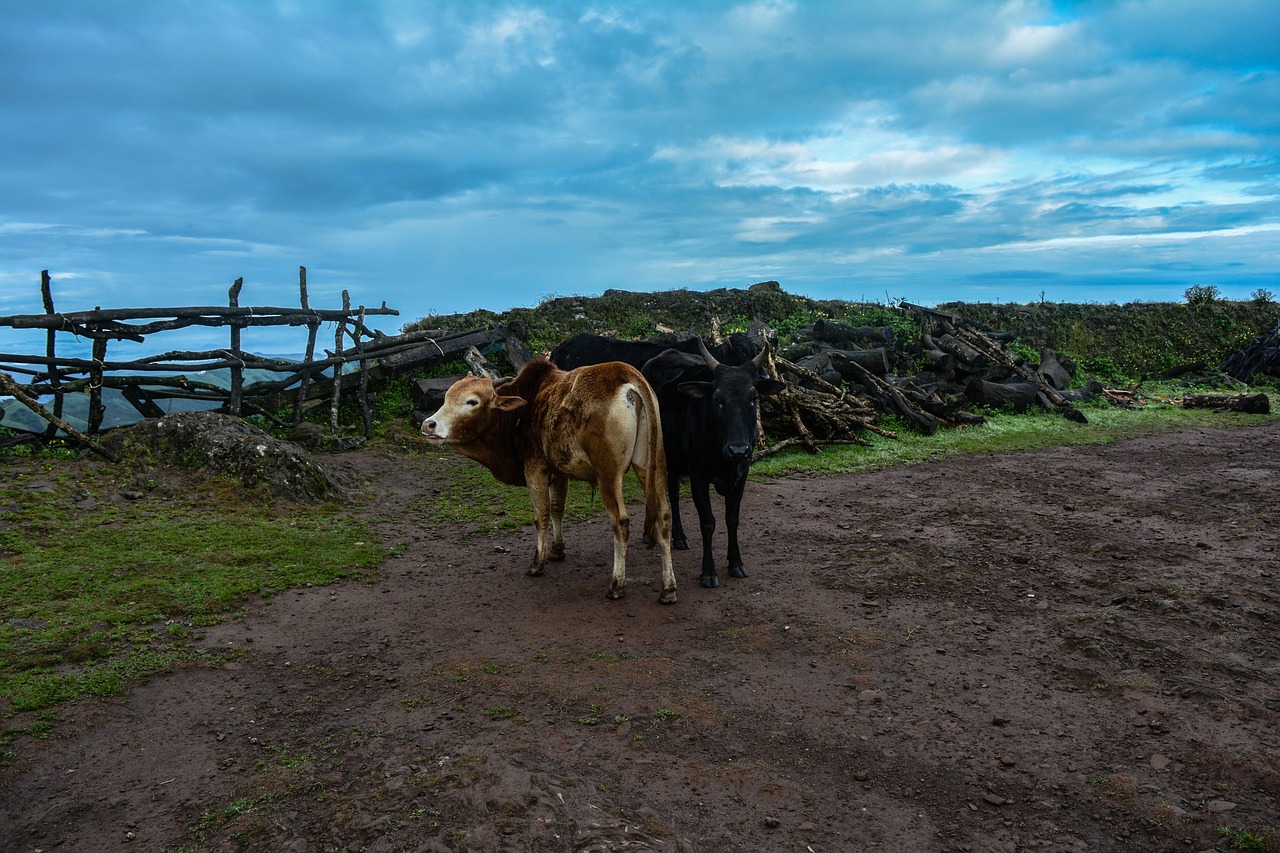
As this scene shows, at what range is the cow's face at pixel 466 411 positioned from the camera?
6.75 metres

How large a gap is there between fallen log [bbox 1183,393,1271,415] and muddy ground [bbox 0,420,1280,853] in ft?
34.6

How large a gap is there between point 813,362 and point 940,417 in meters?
2.76

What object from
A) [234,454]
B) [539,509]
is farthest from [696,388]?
[234,454]

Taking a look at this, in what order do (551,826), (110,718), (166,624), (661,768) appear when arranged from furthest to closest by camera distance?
(166,624), (110,718), (661,768), (551,826)

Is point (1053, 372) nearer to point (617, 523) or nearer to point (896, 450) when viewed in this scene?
point (896, 450)

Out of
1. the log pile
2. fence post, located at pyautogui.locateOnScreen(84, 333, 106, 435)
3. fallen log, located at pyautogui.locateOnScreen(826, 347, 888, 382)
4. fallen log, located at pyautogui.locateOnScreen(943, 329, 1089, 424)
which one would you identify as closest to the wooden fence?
fence post, located at pyautogui.locateOnScreen(84, 333, 106, 435)

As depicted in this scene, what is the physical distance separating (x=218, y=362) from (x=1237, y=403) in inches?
805

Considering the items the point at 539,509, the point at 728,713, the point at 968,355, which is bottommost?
the point at 728,713

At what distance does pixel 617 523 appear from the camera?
650cm

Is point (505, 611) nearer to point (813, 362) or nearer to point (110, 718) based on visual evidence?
point (110, 718)

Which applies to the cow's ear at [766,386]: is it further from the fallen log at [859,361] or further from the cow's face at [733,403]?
the fallen log at [859,361]

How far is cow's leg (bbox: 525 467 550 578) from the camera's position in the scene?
7141 mm

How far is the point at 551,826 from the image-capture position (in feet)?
11.3

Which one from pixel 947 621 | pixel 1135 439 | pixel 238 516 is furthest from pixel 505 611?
pixel 1135 439
